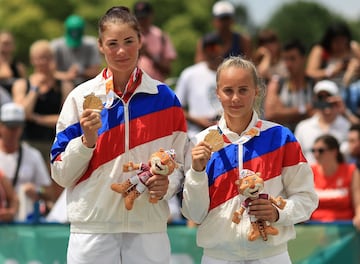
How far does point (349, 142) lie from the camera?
974 centimetres

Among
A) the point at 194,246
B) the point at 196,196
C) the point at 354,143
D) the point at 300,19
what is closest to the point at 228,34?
the point at 354,143

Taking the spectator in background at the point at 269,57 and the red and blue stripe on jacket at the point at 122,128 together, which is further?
the spectator in background at the point at 269,57

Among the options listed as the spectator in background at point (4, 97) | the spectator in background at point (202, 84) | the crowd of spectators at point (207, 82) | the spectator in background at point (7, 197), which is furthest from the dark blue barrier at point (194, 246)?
the spectator in background at point (4, 97)

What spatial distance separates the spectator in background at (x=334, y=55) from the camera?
11125 mm

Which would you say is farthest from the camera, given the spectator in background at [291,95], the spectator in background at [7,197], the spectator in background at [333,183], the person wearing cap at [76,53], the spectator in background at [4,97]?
the person wearing cap at [76,53]

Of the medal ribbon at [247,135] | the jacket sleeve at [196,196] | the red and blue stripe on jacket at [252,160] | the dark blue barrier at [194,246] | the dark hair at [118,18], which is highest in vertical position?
the dark hair at [118,18]

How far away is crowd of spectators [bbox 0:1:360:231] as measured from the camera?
1014 cm

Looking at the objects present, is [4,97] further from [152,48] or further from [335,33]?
[335,33]

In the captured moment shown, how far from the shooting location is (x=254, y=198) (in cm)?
548

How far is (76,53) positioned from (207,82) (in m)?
2.10

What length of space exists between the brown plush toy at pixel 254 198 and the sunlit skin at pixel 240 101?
0.12 ft

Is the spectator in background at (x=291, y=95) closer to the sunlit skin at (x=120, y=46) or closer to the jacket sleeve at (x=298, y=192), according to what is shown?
the jacket sleeve at (x=298, y=192)

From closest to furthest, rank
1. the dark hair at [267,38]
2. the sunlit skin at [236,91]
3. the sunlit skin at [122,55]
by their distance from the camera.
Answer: the sunlit skin at [122,55], the sunlit skin at [236,91], the dark hair at [267,38]

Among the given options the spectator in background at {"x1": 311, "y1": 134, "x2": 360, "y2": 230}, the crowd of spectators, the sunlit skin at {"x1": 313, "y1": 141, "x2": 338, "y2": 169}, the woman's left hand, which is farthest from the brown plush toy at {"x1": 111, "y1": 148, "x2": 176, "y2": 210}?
the crowd of spectators
